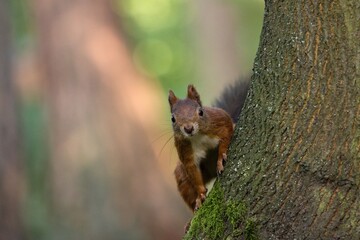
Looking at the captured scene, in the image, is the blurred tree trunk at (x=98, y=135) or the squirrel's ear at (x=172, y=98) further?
the blurred tree trunk at (x=98, y=135)

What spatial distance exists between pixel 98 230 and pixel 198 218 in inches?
227

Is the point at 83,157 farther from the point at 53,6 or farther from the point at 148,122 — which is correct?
the point at 53,6

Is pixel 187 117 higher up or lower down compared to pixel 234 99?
lower down

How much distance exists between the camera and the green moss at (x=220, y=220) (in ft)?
11.8

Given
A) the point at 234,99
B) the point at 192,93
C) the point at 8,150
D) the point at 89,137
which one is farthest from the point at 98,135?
the point at 192,93

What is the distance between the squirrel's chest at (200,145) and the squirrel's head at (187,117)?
8cm

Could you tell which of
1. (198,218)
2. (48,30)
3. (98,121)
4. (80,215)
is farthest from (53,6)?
(198,218)

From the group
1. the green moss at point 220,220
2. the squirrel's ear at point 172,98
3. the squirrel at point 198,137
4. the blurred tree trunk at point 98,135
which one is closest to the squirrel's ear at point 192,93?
the squirrel at point 198,137

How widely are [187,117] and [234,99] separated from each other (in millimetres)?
759

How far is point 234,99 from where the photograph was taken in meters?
4.99

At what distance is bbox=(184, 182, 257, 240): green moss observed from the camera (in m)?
3.61

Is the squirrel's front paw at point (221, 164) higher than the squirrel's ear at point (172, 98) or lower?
lower

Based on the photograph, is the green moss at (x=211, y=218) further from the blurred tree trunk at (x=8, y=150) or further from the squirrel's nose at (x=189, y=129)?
the blurred tree trunk at (x=8, y=150)

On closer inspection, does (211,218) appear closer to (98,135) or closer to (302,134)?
(302,134)
